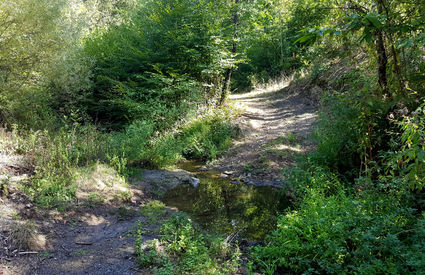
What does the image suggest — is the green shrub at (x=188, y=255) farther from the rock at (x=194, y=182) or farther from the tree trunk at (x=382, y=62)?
the tree trunk at (x=382, y=62)

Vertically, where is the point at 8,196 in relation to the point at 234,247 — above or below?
above

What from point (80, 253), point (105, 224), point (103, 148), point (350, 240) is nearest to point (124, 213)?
point (105, 224)

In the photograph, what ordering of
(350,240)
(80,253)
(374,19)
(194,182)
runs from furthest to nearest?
(194,182) < (80,253) < (350,240) < (374,19)

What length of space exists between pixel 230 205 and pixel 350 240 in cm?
299

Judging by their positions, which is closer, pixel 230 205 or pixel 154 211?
pixel 154 211

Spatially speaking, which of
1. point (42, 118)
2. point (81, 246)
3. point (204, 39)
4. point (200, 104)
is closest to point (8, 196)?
point (81, 246)

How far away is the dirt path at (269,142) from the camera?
8023mm

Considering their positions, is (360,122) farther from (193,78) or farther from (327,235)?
(193,78)

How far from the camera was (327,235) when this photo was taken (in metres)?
3.37

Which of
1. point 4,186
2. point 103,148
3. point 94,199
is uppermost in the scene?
point 103,148

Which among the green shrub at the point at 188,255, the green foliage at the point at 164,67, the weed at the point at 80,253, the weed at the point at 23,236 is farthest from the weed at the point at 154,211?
the green foliage at the point at 164,67

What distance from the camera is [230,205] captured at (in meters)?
6.08

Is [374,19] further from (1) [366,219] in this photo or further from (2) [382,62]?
(2) [382,62]

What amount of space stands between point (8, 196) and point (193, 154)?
592 centimetres
